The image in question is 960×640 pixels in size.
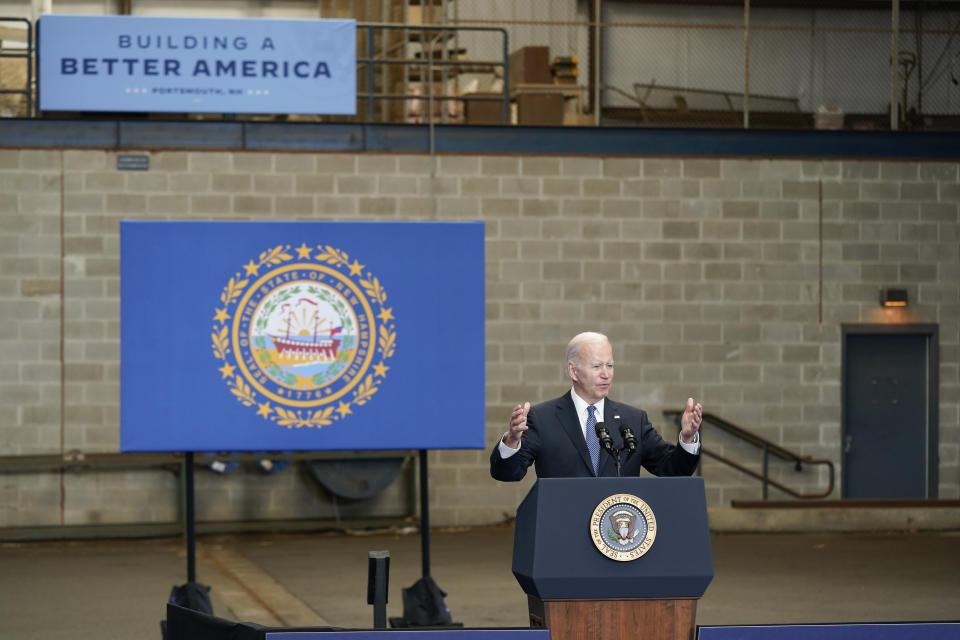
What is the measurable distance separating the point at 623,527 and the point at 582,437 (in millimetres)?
1042

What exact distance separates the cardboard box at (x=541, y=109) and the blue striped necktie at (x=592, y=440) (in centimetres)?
917

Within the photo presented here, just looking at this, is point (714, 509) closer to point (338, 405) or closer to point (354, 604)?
point (354, 604)

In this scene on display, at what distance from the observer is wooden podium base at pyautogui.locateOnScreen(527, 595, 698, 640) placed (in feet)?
16.0

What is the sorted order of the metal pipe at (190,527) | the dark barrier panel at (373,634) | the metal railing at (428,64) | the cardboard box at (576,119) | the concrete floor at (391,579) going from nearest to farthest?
Answer: the dark barrier panel at (373,634)
the metal pipe at (190,527)
the concrete floor at (391,579)
the metal railing at (428,64)
the cardboard box at (576,119)

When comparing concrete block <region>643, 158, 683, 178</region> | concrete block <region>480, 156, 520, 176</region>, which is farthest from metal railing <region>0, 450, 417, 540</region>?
concrete block <region>643, 158, 683, 178</region>

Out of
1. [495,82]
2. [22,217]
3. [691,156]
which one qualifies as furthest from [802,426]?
[22,217]

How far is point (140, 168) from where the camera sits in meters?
13.7

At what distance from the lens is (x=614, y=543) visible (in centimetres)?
488

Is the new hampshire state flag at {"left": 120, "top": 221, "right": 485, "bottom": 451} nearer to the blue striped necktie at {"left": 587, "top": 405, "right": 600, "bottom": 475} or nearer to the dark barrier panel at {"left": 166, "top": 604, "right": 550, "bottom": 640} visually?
the blue striped necktie at {"left": 587, "top": 405, "right": 600, "bottom": 475}

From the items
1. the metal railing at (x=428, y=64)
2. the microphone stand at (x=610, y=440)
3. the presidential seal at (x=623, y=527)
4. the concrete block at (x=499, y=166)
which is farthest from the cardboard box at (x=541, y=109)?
the presidential seal at (x=623, y=527)

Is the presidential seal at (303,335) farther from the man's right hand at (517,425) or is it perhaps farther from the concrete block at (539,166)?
the concrete block at (539,166)

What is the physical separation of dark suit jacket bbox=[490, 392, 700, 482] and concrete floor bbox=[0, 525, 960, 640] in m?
3.12

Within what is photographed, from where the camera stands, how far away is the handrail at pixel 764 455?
14305 millimetres

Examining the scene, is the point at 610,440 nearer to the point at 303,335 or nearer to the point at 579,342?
the point at 579,342
